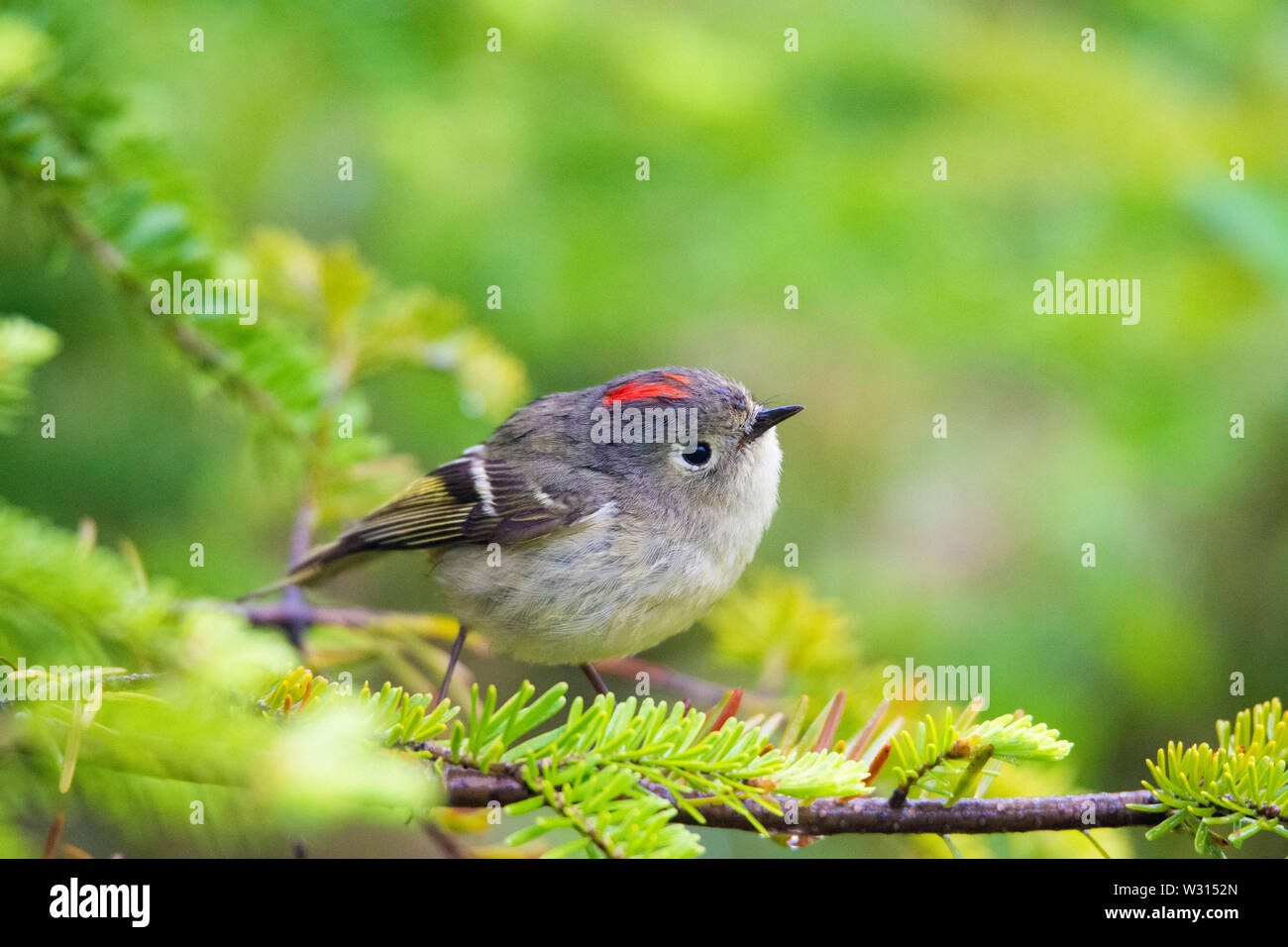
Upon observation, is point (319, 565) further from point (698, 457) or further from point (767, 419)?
point (767, 419)

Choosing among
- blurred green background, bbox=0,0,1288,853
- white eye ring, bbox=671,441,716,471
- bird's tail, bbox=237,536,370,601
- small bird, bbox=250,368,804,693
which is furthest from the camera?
blurred green background, bbox=0,0,1288,853

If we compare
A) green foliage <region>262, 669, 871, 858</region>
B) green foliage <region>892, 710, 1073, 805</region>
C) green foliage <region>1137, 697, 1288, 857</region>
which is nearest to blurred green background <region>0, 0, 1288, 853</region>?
green foliage <region>262, 669, 871, 858</region>

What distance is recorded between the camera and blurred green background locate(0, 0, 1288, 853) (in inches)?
94.7

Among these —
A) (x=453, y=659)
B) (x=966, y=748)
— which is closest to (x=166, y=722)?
(x=966, y=748)

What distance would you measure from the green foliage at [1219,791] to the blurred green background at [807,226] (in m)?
1.25

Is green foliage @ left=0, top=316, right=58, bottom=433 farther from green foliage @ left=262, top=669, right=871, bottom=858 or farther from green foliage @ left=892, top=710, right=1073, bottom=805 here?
green foliage @ left=892, top=710, right=1073, bottom=805

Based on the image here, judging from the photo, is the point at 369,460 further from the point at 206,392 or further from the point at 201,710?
the point at 201,710

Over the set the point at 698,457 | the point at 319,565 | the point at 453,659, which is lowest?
the point at 453,659

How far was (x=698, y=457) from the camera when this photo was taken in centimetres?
225

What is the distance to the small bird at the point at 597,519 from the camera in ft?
6.45

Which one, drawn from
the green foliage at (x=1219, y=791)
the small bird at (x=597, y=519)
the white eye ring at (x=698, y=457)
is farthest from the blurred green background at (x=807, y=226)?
the green foliage at (x=1219, y=791)

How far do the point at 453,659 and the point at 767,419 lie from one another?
796 millimetres
